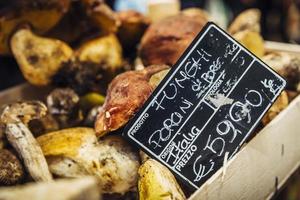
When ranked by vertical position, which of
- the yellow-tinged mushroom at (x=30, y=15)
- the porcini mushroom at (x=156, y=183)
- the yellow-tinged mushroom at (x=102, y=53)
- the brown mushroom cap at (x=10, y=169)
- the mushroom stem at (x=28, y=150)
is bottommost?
the brown mushroom cap at (x=10, y=169)

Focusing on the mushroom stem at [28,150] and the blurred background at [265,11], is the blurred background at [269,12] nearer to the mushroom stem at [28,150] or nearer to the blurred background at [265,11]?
the blurred background at [265,11]

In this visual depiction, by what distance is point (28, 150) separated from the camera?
1.08 metres

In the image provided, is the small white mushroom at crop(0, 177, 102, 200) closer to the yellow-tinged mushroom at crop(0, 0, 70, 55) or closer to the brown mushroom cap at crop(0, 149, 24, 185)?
the brown mushroom cap at crop(0, 149, 24, 185)

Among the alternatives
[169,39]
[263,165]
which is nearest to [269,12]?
[169,39]

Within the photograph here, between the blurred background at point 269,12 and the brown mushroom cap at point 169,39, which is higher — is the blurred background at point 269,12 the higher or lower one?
the lower one

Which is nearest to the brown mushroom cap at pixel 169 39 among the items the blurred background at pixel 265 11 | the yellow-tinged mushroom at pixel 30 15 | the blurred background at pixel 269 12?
the yellow-tinged mushroom at pixel 30 15

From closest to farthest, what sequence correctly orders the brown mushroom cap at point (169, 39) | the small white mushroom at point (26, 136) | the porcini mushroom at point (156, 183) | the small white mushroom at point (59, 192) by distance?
1. the small white mushroom at point (59, 192)
2. the porcini mushroom at point (156, 183)
3. the small white mushroom at point (26, 136)
4. the brown mushroom cap at point (169, 39)

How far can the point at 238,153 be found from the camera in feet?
3.48

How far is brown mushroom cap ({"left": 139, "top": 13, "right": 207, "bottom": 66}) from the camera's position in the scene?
1448 millimetres

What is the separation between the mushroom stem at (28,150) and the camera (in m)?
1.05

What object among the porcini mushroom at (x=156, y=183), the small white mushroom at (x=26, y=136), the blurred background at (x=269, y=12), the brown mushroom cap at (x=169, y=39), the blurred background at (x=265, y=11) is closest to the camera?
the porcini mushroom at (x=156, y=183)

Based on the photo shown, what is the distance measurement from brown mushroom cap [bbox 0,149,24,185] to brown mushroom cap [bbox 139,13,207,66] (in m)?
0.58

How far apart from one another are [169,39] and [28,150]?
1.95 ft

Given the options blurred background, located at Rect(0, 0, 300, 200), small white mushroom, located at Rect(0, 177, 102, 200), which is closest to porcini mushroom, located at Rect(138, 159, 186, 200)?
small white mushroom, located at Rect(0, 177, 102, 200)
